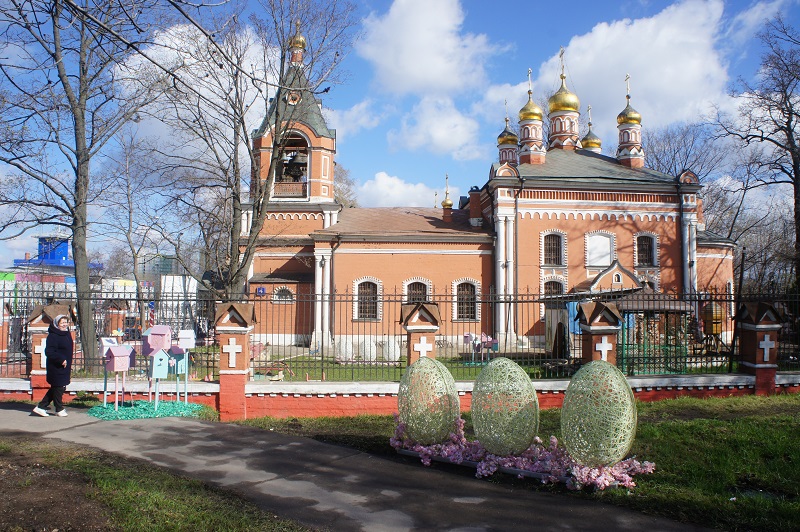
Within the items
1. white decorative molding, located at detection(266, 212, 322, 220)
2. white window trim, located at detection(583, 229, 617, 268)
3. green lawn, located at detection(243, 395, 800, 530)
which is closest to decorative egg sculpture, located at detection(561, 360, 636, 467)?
green lawn, located at detection(243, 395, 800, 530)

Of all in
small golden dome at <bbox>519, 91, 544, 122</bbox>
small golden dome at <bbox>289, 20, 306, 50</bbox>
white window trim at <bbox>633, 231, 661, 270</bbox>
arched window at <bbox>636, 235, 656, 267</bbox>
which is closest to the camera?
small golden dome at <bbox>289, 20, 306, 50</bbox>

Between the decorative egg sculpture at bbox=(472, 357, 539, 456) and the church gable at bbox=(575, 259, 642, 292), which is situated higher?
the church gable at bbox=(575, 259, 642, 292)

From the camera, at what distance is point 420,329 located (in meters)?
9.21

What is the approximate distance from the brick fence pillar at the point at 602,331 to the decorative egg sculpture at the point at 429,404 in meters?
3.40

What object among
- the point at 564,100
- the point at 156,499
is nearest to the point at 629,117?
the point at 564,100

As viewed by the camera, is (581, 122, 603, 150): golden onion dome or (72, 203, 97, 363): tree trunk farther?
(581, 122, 603, 150): golden onion dome

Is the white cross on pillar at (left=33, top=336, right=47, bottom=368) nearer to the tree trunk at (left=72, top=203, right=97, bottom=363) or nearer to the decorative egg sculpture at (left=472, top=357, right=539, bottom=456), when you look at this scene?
the tree trunk at (left=72, top=203, right=97, bottom=363)

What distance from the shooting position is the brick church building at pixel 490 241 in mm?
22359

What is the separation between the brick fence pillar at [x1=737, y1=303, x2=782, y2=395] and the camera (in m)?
10.0

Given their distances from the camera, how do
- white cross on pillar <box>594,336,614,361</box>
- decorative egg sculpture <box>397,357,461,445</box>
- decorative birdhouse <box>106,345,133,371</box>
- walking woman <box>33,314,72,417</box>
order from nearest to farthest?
1. decorative egg sculpture <box>397,357,461,445</box>
2. walking woman <box>33,314,72,417</box>
3. decorative birdhouse <box>106,345,133,371</box>
4. white cross on pillar <box>594,336,614,361</box>

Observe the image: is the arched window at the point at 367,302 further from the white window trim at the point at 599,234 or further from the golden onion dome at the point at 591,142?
the golden onion dome at the point at 591,142

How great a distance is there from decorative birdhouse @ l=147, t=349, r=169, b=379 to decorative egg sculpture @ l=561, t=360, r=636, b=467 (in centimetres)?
621

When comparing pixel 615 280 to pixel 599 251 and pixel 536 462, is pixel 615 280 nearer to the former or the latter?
pixel 599 251

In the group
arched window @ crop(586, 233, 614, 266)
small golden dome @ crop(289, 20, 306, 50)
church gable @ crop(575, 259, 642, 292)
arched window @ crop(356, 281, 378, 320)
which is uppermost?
small golden dome @ crop(289, 20, 306, 50)
